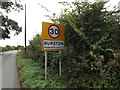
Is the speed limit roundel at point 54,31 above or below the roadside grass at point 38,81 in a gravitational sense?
above

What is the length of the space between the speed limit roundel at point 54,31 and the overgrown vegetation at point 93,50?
55cm

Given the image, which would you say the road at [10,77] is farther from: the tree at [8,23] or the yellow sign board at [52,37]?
the tree at [8,23]

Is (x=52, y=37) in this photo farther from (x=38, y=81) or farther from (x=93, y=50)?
(x=38, y=81)

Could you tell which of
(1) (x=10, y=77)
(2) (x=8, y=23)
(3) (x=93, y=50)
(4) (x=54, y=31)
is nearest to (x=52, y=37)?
(4) (x=54, y=31)

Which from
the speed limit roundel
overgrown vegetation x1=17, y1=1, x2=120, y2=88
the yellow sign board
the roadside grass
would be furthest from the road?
the speed limit roundel

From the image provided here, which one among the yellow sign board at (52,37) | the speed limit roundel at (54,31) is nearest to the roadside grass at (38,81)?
the yellow sign board at (52,37)

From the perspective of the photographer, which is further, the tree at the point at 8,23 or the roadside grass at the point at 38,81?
the tree at the point at 8,23

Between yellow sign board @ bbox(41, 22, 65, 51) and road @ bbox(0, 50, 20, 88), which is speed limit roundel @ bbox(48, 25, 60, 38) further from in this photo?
road @ bbox(0, 50, 20, 88)

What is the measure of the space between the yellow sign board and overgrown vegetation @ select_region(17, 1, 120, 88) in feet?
1.27

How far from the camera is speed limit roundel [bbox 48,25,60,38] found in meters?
4.06

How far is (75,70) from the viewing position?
11.1 feet

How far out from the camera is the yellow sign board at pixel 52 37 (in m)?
A: 3.92

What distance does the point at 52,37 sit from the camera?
13.4 feet

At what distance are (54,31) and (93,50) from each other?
195cm
